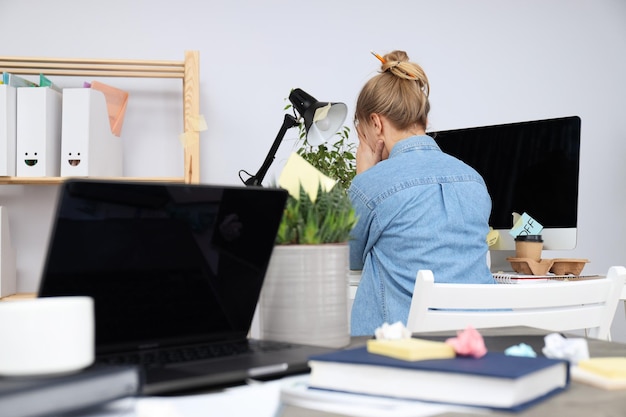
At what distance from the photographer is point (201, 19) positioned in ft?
9.99

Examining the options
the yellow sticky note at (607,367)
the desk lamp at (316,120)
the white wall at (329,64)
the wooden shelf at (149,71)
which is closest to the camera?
the yellow sticky note at (607,367)

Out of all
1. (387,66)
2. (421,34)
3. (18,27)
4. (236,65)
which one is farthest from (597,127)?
(18,27)

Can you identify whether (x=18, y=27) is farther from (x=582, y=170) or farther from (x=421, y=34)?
(x=582, y=170)

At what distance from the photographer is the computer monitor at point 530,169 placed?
7.17 ft

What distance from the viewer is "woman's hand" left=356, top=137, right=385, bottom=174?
191 centimetres

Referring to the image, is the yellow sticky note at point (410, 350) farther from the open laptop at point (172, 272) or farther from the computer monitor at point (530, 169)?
the computer monitor at point (530, 169)

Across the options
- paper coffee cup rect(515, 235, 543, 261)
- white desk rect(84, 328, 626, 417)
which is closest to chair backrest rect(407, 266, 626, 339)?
white desk rect(84, 328, 626, 417)

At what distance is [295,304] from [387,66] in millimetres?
1106

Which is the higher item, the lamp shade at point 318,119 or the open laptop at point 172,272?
the lamp shade at point 318,119

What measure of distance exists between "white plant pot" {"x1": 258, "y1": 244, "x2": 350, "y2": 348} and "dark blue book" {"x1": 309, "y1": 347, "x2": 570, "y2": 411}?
18 cm

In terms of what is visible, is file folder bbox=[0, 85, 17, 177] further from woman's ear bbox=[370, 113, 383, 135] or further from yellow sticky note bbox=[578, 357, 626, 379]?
yellow sticky note bbox=[578, 357, 626, 379]

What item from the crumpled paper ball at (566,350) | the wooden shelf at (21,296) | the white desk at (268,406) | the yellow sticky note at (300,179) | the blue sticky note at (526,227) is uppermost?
the yellow sticky note at (300,179)

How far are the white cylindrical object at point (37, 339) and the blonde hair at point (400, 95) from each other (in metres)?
1.34

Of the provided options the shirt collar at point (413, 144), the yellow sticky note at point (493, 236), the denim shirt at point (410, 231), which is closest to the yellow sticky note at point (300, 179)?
the denim shirt at point (410, 231)
